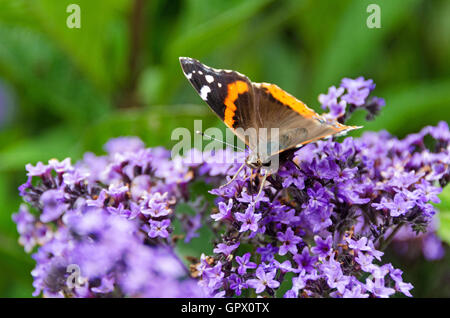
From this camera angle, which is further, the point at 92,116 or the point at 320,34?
the point at 320,34

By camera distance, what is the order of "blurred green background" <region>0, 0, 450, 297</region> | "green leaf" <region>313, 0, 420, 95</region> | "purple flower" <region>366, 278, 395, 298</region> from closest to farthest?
1. "purple flower" <region>366, 278, 395, 298</region>
2. "blurred green background" <region>0, 0, 450, 297</region>
3. "green leaf" <region>313, 0, 420, 95</region>

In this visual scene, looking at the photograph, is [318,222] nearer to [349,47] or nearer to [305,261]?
[305,261]

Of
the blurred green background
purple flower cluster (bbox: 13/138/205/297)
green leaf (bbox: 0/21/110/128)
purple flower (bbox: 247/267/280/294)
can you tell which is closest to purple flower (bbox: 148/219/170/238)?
purple flower cluster (bbox: 13/138/205/297)

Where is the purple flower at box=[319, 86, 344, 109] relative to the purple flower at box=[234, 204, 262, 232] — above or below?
above

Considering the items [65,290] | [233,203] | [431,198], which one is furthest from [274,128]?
[65,290]

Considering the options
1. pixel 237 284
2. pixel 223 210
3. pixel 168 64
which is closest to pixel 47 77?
pixel 168 64

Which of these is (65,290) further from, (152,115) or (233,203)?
(152,115)

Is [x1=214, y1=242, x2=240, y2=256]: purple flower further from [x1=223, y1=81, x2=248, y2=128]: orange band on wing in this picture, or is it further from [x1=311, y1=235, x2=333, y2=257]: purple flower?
[x1=223, y1=81, x2=248, y2=128]: orange band on wing
